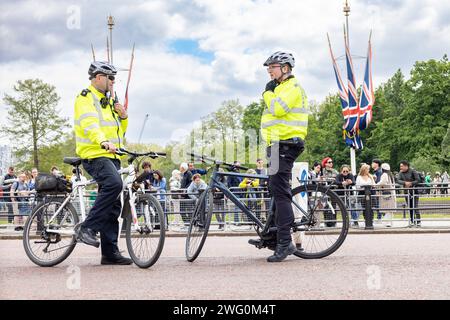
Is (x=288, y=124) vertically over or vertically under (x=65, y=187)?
over

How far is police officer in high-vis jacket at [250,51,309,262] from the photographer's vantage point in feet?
26.2

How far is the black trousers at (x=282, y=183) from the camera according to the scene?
804 cm

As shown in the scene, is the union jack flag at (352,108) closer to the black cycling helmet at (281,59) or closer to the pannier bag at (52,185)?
the black cycling helmet at (281,59)

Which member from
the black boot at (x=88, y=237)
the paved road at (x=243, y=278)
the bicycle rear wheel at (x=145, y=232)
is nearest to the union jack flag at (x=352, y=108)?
the paved road at (x=243, y=278)

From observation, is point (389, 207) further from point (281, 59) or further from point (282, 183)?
point (281, 59)

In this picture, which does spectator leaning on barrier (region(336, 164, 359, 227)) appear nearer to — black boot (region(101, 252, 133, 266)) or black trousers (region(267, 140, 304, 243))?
black trousers (region(267, 140, 304, 243))

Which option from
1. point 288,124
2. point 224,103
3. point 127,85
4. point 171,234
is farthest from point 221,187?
point 224,103

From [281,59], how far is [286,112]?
633 mm

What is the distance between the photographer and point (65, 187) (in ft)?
27.9

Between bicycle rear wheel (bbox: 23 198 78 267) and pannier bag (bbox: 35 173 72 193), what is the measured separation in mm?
131

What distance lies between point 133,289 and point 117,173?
2043mm

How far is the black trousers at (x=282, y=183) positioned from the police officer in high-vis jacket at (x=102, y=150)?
1.71 meters
